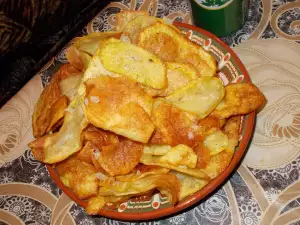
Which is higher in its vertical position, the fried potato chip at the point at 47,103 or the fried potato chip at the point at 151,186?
the fried potato chip at the point at 47,103

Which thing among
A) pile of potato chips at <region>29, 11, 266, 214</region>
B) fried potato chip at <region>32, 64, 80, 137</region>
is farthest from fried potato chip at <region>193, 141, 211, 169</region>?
fried potato chip at <region>32, 64, 80, 137</region>

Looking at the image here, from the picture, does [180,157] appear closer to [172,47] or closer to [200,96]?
[200,96]

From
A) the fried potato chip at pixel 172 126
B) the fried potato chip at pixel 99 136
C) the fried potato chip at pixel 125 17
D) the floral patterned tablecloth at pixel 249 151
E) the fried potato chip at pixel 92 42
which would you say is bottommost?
the floral patterned tablecloth at pixel 249 151

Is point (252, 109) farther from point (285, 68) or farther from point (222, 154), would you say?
point (285, 68)

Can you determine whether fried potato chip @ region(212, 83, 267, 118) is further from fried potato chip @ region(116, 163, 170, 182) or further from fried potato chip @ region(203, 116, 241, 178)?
fried potato chip @ region(116, 163, 170, 182)

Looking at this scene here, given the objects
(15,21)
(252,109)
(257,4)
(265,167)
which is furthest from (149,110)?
(15,21)

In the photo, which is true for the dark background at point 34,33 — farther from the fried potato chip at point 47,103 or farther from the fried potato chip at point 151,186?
the fried potato chip at point 151,186

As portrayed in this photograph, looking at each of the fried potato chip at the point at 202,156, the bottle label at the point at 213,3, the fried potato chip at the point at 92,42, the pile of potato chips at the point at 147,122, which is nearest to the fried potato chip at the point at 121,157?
the pile of potato chips at the point at 147,122
